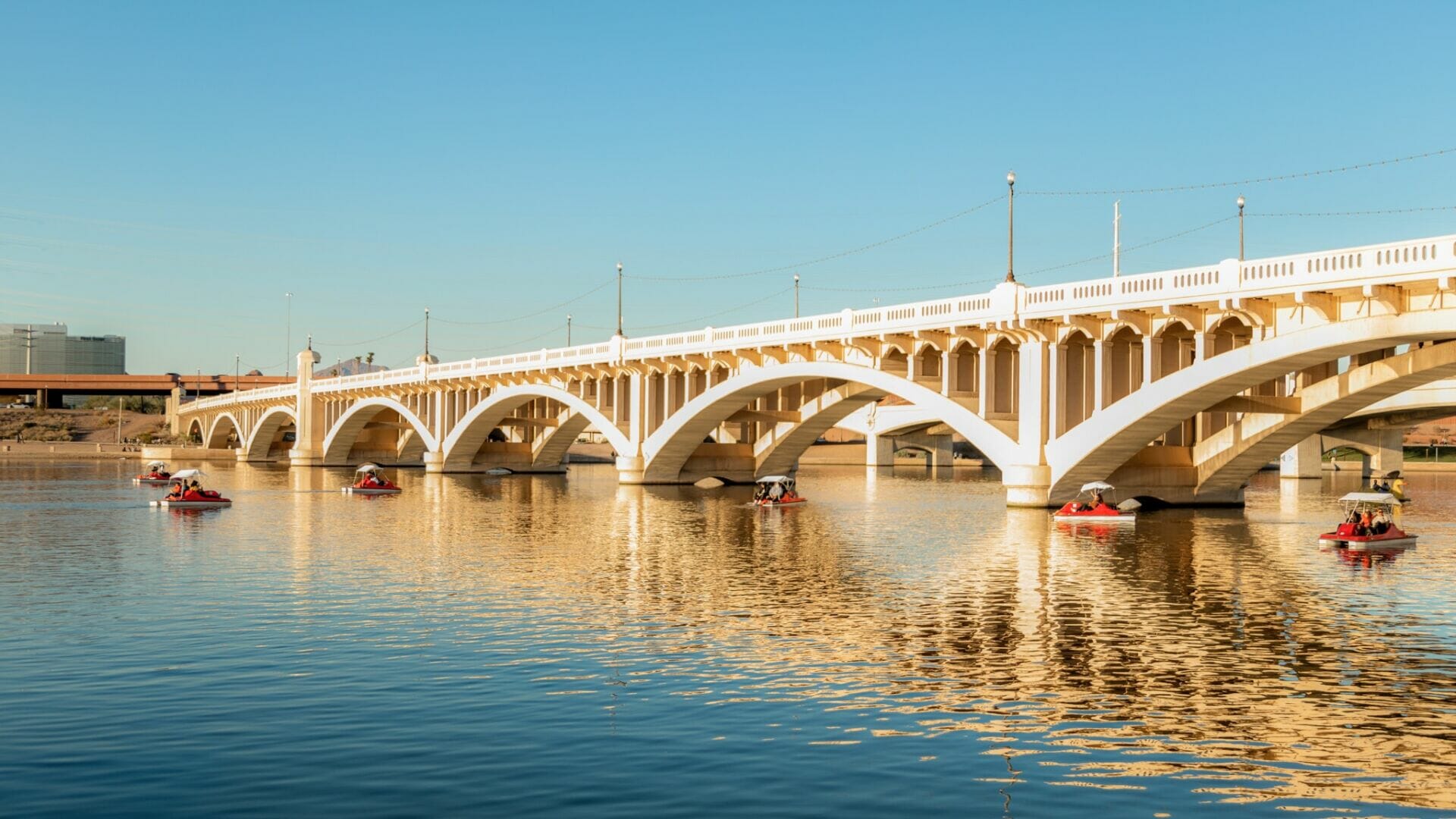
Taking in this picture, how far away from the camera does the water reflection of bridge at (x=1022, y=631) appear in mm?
15859

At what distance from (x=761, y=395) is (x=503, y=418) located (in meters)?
36.3

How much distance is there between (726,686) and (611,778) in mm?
5131

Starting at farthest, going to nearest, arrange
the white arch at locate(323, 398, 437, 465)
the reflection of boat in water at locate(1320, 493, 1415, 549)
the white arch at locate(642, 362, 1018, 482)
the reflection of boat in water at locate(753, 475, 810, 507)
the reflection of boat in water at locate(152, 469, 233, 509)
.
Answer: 1. the white arch at locate(323, 398, 437, 465)
2. the reflection of boat in water at locate(753, 475, 810, 507)
3. the reflection of boat in water at locate(152, 469, 233, 509)
4. the white arch at locate(642, 362, 1018, 482)
5. the reflection of boat in water at locate(1320, 493, 1415, 549)

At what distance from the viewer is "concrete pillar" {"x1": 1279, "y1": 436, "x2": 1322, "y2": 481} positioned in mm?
103375

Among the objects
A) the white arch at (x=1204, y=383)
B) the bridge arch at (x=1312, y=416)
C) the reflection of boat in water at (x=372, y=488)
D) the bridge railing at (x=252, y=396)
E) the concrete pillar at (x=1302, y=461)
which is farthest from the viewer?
the bridge railing at (x=252, y=396)

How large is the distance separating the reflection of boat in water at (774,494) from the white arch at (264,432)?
306ft

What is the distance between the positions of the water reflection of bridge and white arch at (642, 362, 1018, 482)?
24.8 ft

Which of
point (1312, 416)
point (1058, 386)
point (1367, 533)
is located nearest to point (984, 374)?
point (1058, 386)

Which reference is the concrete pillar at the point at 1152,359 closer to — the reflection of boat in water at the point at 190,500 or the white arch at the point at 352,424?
the reflection of boat in water at the point at 190,500

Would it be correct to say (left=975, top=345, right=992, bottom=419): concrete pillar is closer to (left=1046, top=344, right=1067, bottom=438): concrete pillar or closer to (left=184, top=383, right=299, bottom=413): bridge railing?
(left=1046, top=344, right=1067, bottom=438): concrete pillar

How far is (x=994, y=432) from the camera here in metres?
57.7

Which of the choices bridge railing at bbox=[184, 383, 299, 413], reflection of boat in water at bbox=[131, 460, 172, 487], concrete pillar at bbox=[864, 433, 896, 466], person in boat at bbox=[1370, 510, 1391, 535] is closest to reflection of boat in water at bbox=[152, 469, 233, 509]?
Answer: reflection of boat in water at bbox=[131, 460, 172, 487]

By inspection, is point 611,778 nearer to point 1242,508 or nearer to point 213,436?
point 1242,508

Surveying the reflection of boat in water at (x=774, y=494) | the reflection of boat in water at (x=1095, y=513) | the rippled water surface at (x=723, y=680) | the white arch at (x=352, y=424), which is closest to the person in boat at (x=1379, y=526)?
the rippled water surface at (x=723, y=680)
